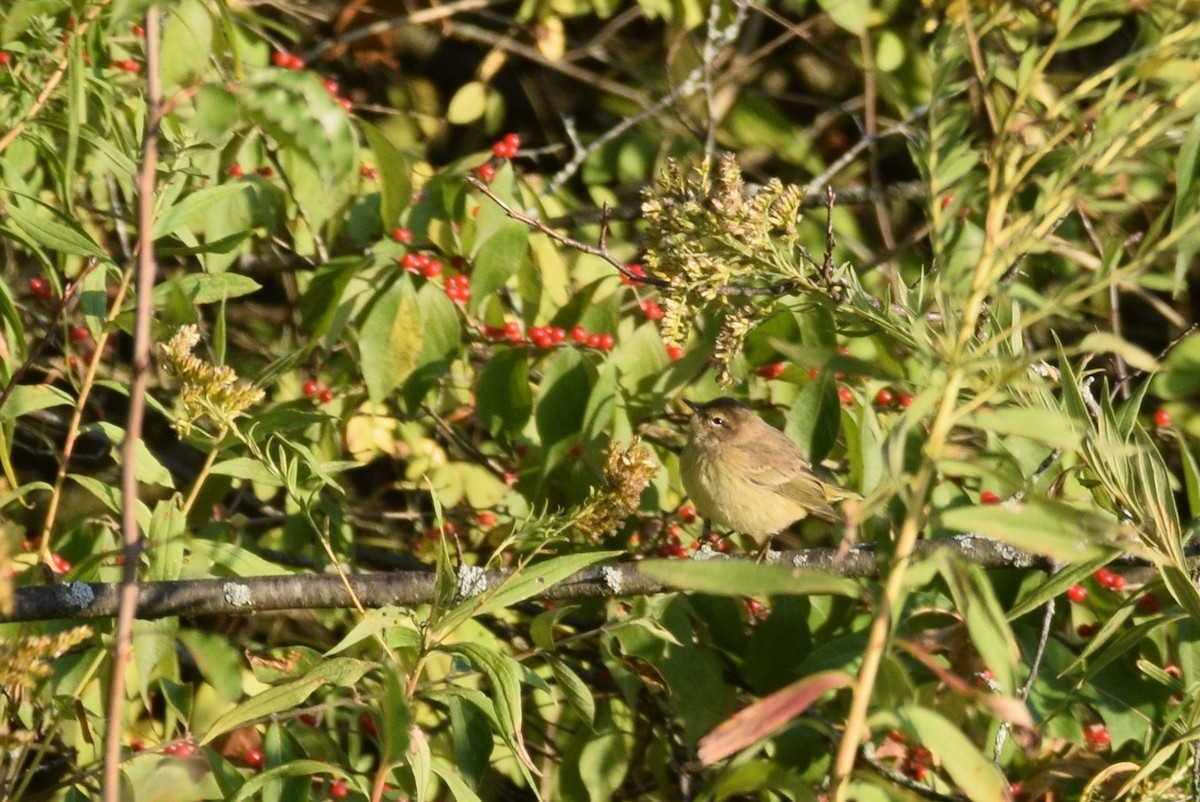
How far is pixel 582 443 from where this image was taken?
3.15 meters

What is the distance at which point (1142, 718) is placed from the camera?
2670 millimetres

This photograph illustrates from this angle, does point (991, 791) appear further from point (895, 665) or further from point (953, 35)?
point (953, 35)

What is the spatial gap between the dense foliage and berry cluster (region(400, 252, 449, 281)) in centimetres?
5

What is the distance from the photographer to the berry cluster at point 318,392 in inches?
144

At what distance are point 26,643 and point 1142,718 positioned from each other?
2065mm

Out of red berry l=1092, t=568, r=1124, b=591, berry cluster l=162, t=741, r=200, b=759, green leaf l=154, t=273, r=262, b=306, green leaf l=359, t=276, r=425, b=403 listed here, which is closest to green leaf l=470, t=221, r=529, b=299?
green leaf l=359, t=276, r=425, b=403


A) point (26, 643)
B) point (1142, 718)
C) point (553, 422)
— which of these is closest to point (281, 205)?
point (553, 422)

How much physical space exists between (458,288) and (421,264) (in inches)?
10.5

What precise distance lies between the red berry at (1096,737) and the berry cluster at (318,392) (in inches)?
83.4

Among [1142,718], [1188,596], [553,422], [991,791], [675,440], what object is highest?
[991,791]

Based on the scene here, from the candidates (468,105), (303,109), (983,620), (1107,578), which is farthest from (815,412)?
(468,105)

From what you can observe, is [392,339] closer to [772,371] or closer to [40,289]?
[772,371]

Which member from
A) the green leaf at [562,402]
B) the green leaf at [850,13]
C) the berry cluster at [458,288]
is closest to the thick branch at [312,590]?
the green leaf at [562,402]

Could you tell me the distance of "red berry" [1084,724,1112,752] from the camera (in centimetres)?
325
